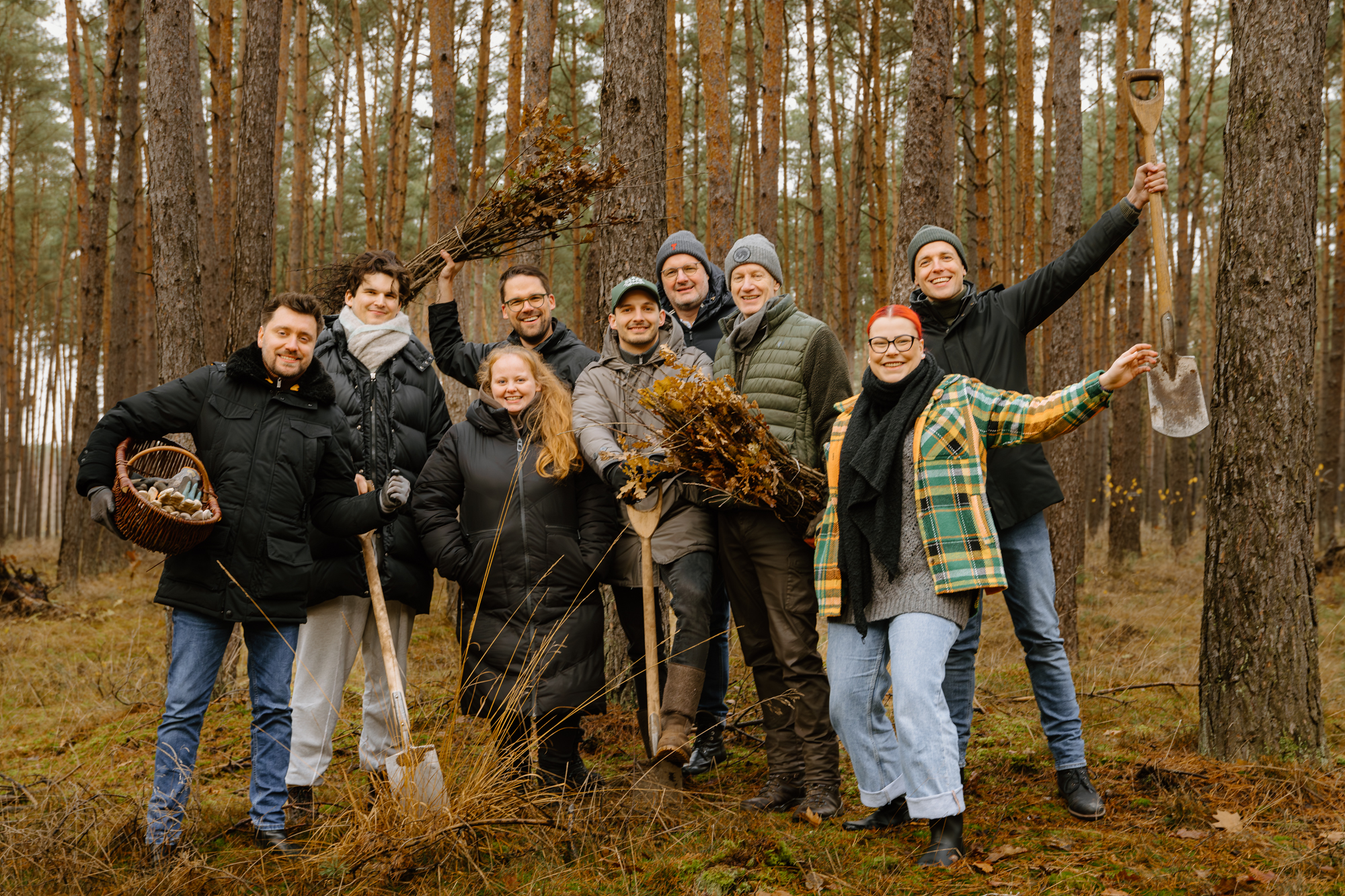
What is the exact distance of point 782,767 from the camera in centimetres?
358

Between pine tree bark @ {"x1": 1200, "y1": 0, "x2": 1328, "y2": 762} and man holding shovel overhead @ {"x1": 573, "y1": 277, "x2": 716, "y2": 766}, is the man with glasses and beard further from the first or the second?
pine tree bark @ {"x1": 1200, "y1": 0, "x2": 1328, "y2": 762}

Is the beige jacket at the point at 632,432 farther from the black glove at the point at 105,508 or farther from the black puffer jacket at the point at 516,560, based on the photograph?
the black glove at the point at 105,508

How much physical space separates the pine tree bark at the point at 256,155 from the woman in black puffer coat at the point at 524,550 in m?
3.13

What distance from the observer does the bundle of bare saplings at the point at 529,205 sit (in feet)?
14.6

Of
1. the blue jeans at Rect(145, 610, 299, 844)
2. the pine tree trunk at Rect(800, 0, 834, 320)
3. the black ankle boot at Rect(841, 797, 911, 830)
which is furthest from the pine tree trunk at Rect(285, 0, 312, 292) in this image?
the black ankle boot at Rect(841, 797, 911, 830)

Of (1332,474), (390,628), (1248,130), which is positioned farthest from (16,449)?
(1332,474)

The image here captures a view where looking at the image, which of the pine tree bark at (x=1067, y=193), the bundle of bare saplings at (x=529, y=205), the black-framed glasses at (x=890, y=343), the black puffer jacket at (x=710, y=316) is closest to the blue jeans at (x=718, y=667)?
the black puffer jacket at (x=710, y=316)

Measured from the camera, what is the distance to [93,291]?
35.7 feet

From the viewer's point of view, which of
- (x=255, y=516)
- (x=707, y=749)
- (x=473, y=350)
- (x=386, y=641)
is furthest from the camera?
(x=473, y=350)

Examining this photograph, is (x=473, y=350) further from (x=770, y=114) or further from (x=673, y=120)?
(x=673, y=120)

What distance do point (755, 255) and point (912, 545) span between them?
136 centimetres

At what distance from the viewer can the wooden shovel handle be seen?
3.28m

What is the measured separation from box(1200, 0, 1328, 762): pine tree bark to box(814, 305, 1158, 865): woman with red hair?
112 cm

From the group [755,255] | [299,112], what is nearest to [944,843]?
[755,255]
